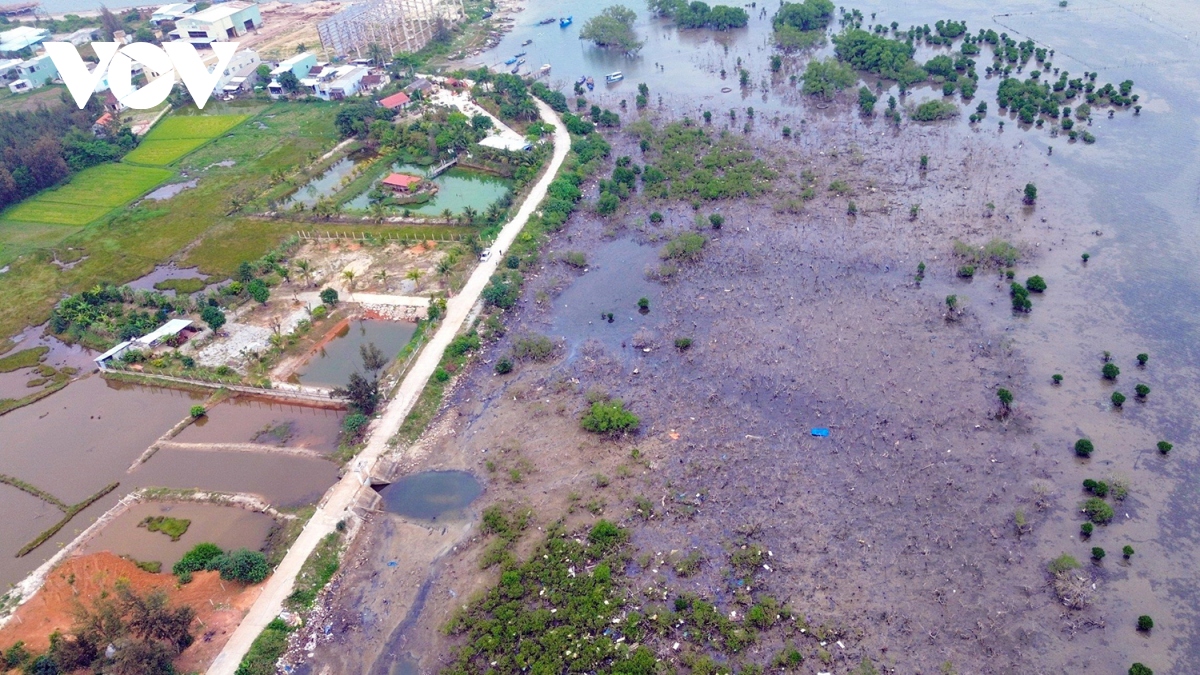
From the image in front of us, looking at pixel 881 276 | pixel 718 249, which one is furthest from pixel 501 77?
pixel 881 276

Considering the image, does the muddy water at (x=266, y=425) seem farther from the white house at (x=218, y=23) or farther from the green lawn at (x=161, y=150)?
the white house at (x=218, y=23)

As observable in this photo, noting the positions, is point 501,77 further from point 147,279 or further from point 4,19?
point 4,19

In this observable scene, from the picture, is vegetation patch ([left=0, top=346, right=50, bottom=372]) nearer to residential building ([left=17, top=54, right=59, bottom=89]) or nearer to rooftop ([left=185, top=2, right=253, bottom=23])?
residential building ([left=17, top=54, right=59, bottom=89])

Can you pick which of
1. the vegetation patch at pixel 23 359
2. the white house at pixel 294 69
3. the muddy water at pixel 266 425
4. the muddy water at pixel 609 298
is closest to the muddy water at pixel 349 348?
the muddy water at pixel 266 425

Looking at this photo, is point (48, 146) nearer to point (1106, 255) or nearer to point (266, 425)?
point (266, 425)

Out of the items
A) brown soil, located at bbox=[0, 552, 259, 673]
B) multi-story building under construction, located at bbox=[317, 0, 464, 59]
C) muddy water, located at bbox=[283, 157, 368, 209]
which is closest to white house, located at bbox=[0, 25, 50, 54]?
multi-story building under construction, located at bbox=[317, 0, 464, 59]

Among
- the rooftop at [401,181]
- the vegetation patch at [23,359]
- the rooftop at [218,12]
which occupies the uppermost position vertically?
the rooftop at [218,12]
